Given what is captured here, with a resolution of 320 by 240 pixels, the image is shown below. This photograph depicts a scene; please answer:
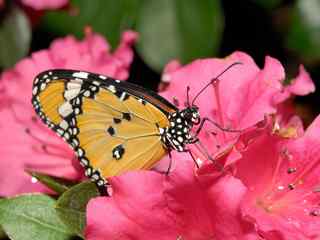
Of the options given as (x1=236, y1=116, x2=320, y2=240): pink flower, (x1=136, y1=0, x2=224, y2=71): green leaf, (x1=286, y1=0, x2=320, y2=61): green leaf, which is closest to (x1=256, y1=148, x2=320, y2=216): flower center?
(x1=236, y1=116, x2=320, y2=240): pink flower

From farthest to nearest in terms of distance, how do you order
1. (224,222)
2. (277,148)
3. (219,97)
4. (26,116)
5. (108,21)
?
(108,21)
(26,116)
(219,97)
(277,148)
(224,222)

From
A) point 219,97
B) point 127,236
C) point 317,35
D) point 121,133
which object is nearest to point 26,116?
point 121,133

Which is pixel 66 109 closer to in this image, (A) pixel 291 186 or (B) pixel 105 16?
(A) pixel 291 186

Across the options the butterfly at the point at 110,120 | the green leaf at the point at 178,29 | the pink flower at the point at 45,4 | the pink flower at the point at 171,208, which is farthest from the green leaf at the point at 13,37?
the pink flower at the point at 171,208

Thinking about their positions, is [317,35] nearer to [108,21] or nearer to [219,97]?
[108,21]

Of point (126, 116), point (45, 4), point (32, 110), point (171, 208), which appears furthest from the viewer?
point (45, 4)

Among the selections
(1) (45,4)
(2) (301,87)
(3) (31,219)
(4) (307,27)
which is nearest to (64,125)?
(3) (31,219)
